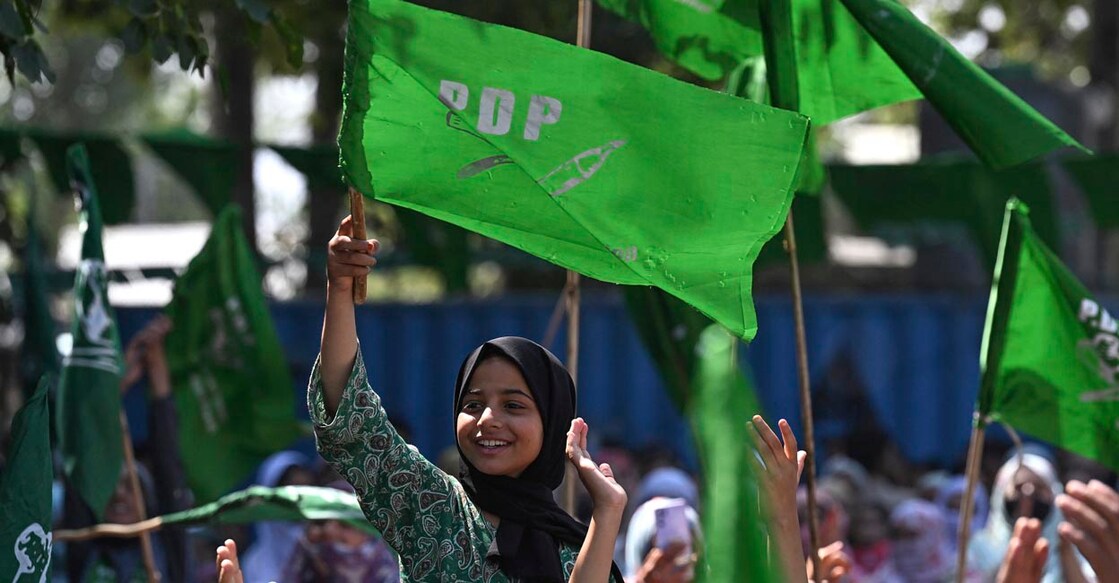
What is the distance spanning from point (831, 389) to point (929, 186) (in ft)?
5.67

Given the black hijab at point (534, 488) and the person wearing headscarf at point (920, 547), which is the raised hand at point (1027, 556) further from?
the person wearing headscarf at point (920, 547)

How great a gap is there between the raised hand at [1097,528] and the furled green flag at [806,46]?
4.97ft

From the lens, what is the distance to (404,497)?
9.39 ft

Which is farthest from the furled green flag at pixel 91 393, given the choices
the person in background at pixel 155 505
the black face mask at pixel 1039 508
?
the black face mask at pixel 1039 508

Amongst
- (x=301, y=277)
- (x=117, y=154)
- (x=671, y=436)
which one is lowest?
(x=671, y=436)

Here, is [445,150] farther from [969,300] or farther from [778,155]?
[969,300]

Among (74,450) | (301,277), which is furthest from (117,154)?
(74,450)

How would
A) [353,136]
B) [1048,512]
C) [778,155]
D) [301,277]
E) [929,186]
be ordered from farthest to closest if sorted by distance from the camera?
[301,277] → [929,186] → [1048,512] → [778,155] → [353,136]

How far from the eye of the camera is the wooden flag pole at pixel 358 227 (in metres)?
2.78

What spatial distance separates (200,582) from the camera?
635cm

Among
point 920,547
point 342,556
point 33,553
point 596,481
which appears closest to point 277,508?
Answer: point 342,556

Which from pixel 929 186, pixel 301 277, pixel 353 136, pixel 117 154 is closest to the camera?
pixel 353 136

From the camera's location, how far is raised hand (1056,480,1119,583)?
2.89m

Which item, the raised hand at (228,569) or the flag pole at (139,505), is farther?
the flag pole at (139,505)
